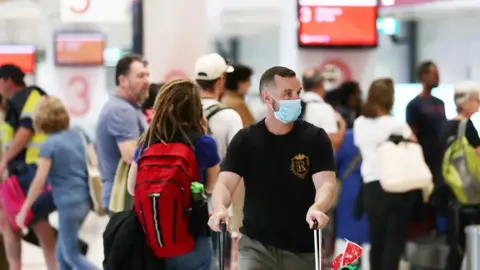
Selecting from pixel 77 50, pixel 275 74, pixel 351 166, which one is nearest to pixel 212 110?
pixel 275 74

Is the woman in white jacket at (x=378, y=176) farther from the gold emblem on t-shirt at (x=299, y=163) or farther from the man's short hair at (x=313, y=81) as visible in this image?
the gold emblem on t-shirt at (x=299, y=163)

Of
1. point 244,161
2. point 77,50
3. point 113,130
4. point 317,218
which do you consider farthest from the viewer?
point 77,50

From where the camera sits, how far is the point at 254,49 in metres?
31.9

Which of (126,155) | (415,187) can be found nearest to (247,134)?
(126,155)

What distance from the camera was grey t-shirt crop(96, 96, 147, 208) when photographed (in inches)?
248

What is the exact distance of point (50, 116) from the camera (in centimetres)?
717

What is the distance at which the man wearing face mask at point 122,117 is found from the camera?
6297 mm

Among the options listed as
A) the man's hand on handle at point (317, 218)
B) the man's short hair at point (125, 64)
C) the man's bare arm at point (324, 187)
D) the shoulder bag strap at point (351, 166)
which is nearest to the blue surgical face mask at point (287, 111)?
the man's bare arm at point (324, 187)

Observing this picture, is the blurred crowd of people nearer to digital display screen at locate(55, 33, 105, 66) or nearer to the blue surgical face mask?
the blue surgical face mask

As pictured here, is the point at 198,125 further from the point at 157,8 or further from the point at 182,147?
the point at 157,8

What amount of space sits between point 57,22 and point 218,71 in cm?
1407

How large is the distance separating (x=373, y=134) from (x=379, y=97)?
268mm

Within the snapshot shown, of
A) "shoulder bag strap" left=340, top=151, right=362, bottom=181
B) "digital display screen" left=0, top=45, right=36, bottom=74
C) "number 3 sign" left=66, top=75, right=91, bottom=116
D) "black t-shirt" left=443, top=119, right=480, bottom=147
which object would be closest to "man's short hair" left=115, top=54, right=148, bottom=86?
"black t-shirt" left=443, top=119, right=480, bottom=147

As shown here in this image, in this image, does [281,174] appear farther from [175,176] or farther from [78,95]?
[78,95]
